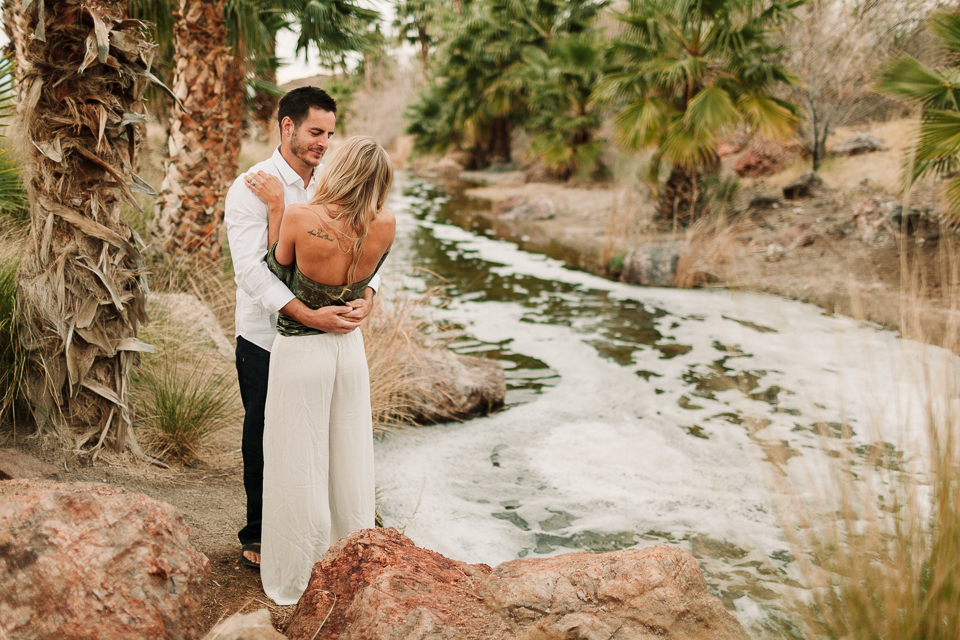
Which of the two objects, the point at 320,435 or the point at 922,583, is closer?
the point at 922,583

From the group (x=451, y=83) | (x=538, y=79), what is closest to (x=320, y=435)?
(x=538, y=79)

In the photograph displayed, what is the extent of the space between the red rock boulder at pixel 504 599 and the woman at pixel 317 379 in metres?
0.43

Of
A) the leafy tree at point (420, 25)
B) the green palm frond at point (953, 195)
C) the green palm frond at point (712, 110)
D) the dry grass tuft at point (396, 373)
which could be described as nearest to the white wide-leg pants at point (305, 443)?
the dry grass tuft at point (396, 373)

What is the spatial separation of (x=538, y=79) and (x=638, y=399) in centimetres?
1602

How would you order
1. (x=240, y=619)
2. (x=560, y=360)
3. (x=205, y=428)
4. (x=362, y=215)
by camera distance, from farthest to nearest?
(x=560, y=360)
(x=205, y=428)
(x=362, y=215)
(x=240, y=619)

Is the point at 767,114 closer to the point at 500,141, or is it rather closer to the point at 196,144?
the point at 196,144

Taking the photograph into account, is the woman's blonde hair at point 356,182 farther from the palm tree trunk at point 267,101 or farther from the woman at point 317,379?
the palm tree trunk at point 267,101

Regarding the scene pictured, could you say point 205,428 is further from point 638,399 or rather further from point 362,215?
point 638,399

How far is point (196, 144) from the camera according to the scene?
653 cm

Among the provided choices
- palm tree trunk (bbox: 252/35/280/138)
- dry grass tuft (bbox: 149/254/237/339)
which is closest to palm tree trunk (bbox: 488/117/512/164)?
palm tree trunk (bbox: 252/35/280/138)

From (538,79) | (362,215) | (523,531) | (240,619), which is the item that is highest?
(538,79)

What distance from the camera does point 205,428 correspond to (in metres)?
4.10

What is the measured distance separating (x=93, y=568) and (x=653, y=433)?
184 inches

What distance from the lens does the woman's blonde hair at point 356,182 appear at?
2.49 metres
